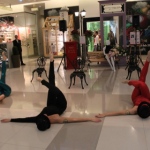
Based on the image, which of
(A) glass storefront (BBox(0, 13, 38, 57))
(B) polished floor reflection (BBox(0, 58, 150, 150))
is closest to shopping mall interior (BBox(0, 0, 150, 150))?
(B) polished floor reflection (BBox(0, 58, 150, 150))

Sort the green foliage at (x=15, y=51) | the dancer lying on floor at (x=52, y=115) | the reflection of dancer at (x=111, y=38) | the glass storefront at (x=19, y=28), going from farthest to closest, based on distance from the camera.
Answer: the glass storefront at (x=19, y=28) → the green foliage at (x=15, y=51) → the reflection of dancer at (x=111, y=38) → the dancer lying on floor at (x=52, y=115)

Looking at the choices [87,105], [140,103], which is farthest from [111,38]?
[140,103]

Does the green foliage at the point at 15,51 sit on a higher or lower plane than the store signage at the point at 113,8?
lower

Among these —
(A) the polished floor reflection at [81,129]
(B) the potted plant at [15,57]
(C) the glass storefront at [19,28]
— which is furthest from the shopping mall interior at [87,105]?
(C) the glass storefront at [19,28]

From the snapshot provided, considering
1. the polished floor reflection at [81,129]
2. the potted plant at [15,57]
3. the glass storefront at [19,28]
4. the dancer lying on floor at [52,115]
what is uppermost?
the glass storefront at [19,28]

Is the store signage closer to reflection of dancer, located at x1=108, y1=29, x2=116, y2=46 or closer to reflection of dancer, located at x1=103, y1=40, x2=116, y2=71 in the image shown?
reflection of dancer, located at x1=108, y1=29, x2=116, y2=46

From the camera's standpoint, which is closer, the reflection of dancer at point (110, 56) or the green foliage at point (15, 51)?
the reflection of dancer at point (110, 56)

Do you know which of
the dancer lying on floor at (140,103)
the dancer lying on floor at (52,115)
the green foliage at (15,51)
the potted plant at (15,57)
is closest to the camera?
the dancer lying on floor at (52,115)

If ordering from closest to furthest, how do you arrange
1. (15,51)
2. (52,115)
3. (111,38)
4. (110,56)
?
(52,115), (110,56), (111,38), (15,51)

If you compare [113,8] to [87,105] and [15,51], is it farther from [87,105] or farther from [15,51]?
[87,105]

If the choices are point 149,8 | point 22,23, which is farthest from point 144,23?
point 22,23

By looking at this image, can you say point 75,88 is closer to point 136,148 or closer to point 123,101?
point 123,101

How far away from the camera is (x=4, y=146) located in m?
2.73

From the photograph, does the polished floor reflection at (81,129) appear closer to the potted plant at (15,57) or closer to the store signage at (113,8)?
the store signage at (113,8)
